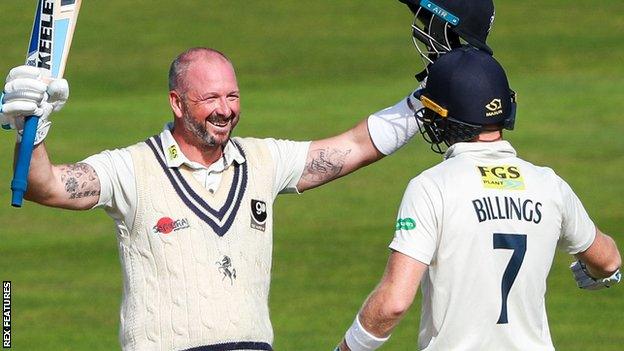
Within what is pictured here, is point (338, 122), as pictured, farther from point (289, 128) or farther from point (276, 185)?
point (276, 185)

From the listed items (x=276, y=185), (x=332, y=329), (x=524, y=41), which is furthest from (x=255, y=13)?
(x=276, y=185)

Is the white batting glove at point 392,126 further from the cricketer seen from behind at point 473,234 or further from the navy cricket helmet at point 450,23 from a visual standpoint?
the cricketer seen from behind at point 473,234

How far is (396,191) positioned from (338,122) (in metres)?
2.91

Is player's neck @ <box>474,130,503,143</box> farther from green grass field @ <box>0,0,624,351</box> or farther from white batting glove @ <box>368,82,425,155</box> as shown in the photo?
green grass field @ <box>0,0,624,351</box>

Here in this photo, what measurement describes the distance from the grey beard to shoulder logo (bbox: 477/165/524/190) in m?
1.55

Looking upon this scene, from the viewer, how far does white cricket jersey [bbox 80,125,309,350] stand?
22.9 ft

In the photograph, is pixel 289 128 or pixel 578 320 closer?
pixel 578 320

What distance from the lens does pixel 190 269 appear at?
7008 millimetres

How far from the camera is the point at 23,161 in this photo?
21.3 ft

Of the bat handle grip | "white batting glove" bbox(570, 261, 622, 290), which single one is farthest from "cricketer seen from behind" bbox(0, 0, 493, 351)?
"white batting glove" bbox(570, 261, 622, 290)

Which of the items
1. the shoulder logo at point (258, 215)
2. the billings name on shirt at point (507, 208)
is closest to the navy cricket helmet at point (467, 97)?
the billings name on shirt at point (507, 208)

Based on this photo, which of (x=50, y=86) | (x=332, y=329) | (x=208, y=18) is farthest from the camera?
(x=208, y=18)

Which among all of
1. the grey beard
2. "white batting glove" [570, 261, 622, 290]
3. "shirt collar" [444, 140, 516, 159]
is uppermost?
the grey beard

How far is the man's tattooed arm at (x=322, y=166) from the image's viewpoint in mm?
7602
